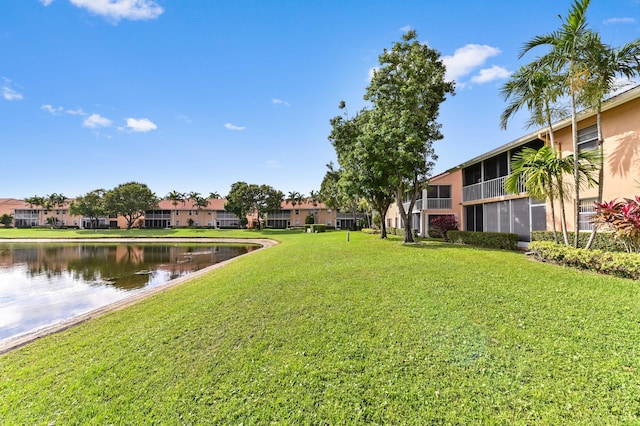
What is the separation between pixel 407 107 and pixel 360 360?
15.5m

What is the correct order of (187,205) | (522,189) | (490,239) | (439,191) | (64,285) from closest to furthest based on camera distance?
(64,285) < (522,189) < (490,239) < (439,191) < (187,205)

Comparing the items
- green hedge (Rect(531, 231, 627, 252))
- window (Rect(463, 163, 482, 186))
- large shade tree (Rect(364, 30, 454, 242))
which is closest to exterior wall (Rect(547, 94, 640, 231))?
green hedge (Rect(531, 231, 627, 252))

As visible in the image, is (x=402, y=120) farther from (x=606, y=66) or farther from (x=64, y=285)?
(x=64, y=285)

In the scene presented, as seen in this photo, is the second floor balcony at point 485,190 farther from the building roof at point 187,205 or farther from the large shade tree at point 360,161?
the building roof at point 187,205

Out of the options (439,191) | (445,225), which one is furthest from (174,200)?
(445,225)

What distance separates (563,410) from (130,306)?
9.96 metres

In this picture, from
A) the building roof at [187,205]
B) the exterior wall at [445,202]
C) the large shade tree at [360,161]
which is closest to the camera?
the large shade tree at [360,161]

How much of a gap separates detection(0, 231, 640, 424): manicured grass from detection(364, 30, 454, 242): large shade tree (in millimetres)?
9701

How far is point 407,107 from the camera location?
16938 mm

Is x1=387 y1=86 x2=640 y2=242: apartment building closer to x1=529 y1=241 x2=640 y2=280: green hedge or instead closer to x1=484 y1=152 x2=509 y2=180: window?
x1=484 y1=152 x2=509 y2=180: window

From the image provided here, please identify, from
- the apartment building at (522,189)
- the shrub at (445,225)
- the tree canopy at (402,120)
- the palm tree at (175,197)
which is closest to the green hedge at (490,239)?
the apartment building at (522,189)

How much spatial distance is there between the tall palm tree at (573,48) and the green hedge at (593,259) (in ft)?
4.78

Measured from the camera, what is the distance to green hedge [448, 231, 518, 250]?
1460 cm

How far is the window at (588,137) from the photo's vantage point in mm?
11057
